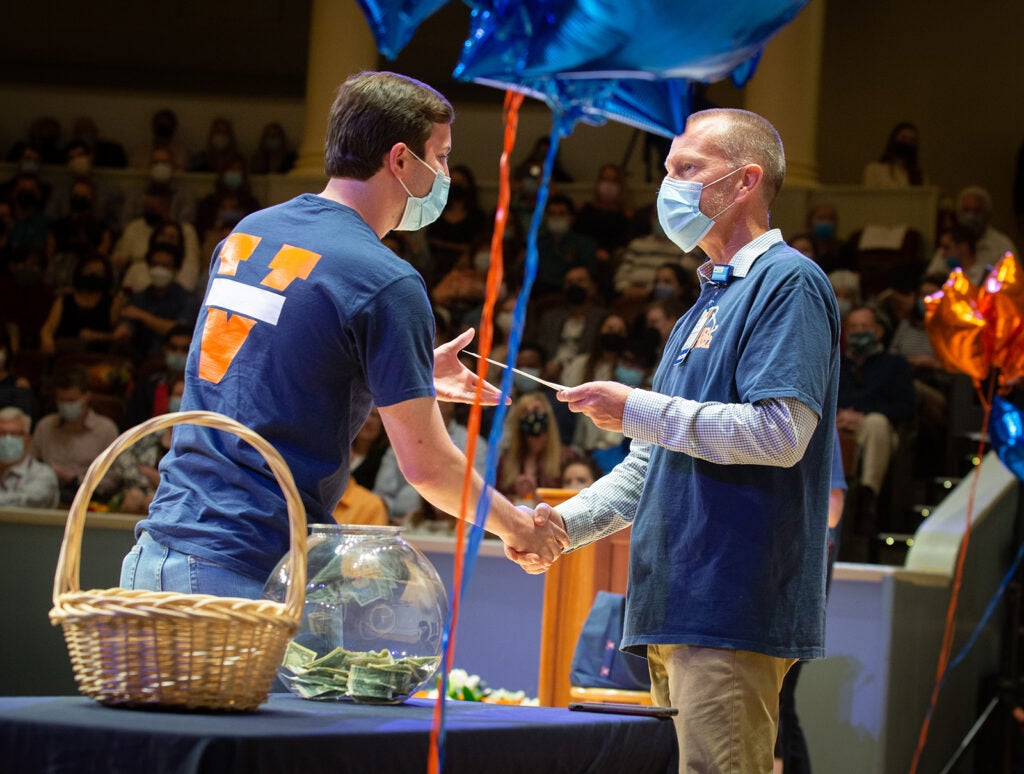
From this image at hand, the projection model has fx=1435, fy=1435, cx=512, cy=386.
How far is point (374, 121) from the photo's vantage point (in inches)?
86.5

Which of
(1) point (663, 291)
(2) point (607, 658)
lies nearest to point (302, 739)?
(2) point (607, 658)

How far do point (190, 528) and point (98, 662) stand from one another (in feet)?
1.31

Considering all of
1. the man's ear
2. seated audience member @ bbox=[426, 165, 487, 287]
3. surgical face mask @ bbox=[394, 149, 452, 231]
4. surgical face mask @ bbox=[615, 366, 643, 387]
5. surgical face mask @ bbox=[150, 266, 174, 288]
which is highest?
seated audience member @ bbox=[426, 165, 487, 287]

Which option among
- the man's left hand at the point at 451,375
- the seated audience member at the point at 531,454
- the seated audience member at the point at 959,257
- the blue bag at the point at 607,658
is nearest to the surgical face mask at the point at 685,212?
the man's left hand at the point at 451,375

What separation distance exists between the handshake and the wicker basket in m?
0.74

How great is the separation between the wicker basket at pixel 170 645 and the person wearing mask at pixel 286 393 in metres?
0.35

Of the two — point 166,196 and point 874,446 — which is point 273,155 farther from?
point 874,446

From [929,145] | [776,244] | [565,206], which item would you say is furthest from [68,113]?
[776,244]

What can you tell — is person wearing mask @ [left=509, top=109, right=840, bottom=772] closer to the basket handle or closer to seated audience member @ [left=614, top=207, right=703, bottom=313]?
the basket handle

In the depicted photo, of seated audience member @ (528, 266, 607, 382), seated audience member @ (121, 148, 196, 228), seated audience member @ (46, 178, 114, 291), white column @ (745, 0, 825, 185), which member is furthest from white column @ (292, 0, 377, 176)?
white column @ (745, 0, 825, 185)

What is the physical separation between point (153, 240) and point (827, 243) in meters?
4.52

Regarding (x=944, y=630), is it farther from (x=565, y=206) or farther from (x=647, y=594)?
(x=565, y=206)

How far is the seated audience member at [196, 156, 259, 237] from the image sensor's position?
10406 millimetres

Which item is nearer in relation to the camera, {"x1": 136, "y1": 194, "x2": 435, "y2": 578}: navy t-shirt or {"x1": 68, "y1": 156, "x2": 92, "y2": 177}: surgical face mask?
{"x1": 136, "y1": 194, "x2": 435, "y2": 578}: navy t-shirt
